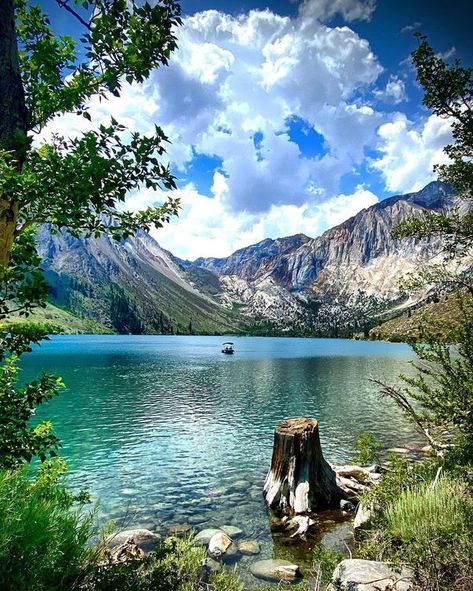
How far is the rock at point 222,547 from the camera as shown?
15109 mm

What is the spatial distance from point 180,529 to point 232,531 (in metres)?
2.66

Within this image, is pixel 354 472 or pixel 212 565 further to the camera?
pixel 354 472

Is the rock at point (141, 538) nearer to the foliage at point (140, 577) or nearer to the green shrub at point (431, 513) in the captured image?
the foliage at point (140, 577)

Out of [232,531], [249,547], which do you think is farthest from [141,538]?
[249,547]

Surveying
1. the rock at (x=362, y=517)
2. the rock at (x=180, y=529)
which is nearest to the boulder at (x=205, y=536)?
the rock at (x=180, y=529)

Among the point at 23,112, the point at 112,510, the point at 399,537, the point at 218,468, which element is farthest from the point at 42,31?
the point at 218,468

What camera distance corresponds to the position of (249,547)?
15938 mm

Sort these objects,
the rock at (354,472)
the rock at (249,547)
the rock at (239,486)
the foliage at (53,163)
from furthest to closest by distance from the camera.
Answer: the rock at (239,486) < the rock at (354,472) < the rock at (249,547) < the foliage at (53,163)

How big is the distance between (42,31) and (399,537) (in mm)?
15373

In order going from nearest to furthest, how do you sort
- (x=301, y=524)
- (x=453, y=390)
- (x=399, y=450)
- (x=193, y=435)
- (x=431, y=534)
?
(x=431, y=534) → (x=453, y=390) → (x=301, y=524) → (x=399, y=450) → (x=193, y=435)

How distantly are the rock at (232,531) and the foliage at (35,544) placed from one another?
407 inches

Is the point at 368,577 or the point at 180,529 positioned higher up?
the point at 368,577

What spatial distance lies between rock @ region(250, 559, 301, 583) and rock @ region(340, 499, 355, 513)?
5731 mm

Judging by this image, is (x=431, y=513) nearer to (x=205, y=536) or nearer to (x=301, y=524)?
(x=301, y=524)
